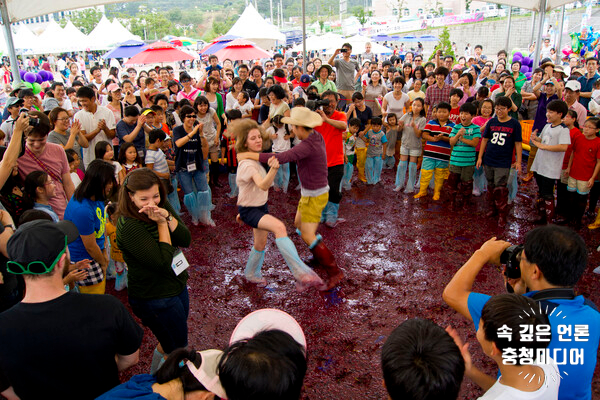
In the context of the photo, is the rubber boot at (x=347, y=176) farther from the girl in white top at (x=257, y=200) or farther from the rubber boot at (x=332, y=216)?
the girl in white top at (x=257, y=200)

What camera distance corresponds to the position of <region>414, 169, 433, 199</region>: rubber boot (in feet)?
23.0

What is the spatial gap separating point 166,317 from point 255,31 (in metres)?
14.8

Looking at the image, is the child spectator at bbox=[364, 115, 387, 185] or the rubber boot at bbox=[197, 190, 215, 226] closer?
the rubber boot at bbox=[197, 190, 215, 226]

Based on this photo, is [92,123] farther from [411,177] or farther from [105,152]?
→ [411,177]

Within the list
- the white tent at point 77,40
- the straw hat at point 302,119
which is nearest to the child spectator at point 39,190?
the straw hat at point 302,119

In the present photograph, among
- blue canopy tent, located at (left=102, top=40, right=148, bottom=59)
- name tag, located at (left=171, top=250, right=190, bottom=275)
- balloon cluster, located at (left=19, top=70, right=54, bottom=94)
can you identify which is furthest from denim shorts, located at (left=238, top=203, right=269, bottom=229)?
blue canopy tent, located at (left=102, top=40, right=148, bottom=59)

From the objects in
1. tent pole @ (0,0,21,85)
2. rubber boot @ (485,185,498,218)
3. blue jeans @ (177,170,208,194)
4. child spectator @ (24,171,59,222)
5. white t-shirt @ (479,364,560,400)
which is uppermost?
tent pole @ (0,0,21,85)

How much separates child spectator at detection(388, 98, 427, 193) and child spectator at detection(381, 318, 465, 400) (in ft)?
19.4

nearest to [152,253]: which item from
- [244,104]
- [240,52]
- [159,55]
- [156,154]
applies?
[156,154]

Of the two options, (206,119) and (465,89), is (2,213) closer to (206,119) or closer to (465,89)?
(206,119)

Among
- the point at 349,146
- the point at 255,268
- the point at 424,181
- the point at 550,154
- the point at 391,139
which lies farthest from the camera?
the point at 391,139

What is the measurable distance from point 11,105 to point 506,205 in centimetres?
704

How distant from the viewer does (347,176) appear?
24.8ft

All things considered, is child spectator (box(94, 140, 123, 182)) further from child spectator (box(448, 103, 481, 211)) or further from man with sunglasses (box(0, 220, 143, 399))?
Answer: child spectator (box(448, 103, 481, 211))
